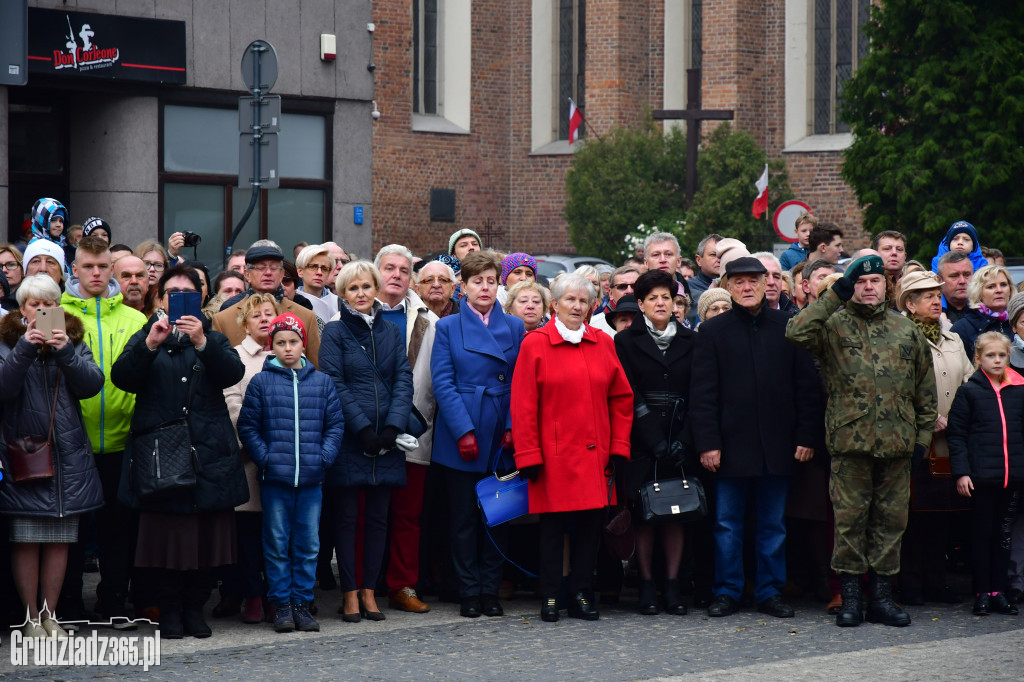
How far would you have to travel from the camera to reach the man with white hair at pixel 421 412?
8930 millimetres

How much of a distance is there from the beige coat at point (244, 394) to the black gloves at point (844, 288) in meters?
3.43

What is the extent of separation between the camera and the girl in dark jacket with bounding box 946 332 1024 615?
8945 millimetres

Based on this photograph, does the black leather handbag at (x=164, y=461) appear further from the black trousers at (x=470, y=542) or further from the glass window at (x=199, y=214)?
the glass window at (x=199, y=214)

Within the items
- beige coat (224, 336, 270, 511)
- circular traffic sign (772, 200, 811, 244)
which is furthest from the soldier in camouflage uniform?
circular traffic sign (772, 200, 811, 244)

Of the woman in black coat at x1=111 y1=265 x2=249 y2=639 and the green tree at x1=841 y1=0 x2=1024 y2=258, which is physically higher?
the green tree at x1=841 y1=0 x2=1024 y2=258

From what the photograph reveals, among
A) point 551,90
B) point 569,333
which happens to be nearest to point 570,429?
point 569,333

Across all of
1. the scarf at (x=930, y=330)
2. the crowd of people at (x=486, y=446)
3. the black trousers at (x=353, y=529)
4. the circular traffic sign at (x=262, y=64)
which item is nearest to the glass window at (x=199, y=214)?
the circular traffic sign at (x=262, y=64)

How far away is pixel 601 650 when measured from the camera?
7738 mm

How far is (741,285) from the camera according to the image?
29.2 ft

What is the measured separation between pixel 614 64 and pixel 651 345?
92.8 feet

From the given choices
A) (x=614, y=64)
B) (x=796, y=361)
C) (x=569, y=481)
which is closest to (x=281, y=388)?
(x=569, y=481)

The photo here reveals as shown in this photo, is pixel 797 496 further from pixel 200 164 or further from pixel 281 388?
pixel 200 164

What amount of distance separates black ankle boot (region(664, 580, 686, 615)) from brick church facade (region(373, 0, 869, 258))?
2692 cm

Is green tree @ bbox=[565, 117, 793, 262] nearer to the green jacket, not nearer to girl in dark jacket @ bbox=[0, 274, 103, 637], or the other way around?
the green jacket
